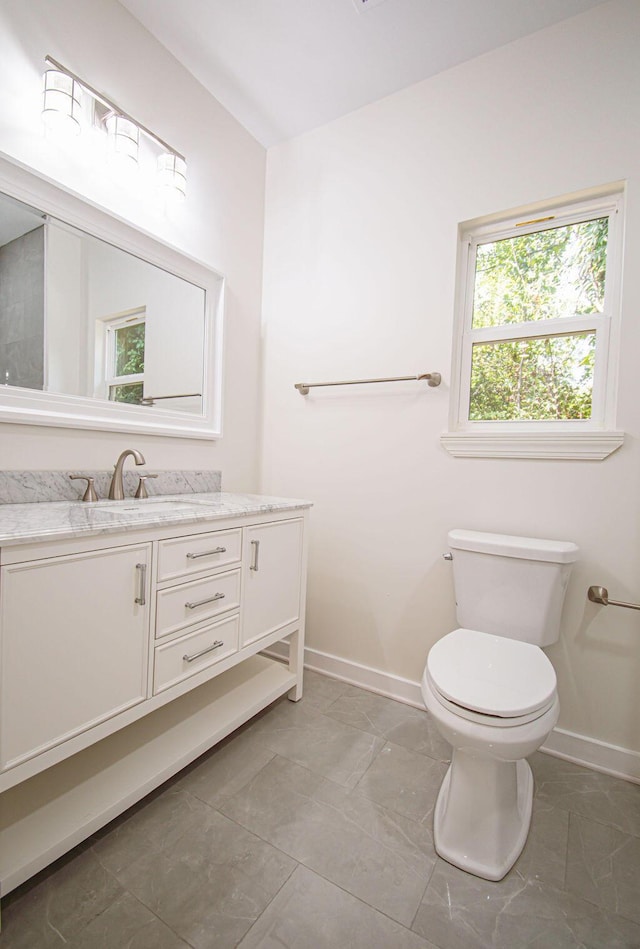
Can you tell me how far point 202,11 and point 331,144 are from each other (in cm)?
69

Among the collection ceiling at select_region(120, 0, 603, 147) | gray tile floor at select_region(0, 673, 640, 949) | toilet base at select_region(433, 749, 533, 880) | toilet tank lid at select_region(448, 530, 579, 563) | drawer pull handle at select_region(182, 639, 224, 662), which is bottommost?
gray tile floor at select_region(0, 673, 640, 949)

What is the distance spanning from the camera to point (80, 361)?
150 cm

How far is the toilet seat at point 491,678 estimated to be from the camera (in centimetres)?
105

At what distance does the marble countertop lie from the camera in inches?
36.7

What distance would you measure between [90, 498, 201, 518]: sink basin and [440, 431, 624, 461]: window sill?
1062mm

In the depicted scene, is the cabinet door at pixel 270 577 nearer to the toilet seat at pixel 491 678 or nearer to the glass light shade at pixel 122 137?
the toilet seat at pixel 491 678

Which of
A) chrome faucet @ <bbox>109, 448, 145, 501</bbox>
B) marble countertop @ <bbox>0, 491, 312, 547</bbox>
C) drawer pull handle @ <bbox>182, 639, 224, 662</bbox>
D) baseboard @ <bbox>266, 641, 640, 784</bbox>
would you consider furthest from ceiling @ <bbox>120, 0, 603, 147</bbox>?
baseboard @ <bbox>266, 641, 640, 784</bbox>

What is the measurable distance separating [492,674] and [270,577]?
0.81 m

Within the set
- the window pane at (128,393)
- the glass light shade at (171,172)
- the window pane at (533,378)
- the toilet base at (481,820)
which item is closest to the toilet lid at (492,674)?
the toilet base at (481,820)

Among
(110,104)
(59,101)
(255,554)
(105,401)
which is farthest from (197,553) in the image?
(110,104)

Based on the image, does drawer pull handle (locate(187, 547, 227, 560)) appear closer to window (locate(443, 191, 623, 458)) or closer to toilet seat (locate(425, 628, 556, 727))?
toilet seat (locate(425, 628, 556, 727))

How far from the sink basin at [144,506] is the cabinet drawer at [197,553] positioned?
4.3 inches

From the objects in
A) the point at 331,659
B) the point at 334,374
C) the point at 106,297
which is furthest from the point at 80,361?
the point at 331,659

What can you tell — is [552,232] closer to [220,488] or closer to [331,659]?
[220,488]
